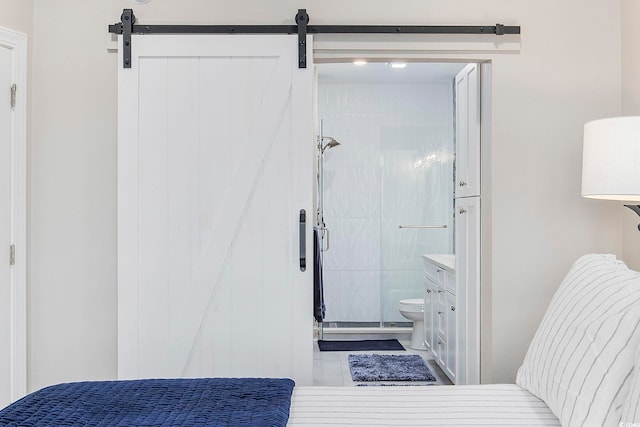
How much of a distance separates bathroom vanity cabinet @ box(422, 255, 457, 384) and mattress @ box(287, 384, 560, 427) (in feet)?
5.38

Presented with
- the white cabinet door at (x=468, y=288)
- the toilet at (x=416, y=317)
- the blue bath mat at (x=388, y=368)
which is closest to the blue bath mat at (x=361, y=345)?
the toilet at (x=416, y=317)

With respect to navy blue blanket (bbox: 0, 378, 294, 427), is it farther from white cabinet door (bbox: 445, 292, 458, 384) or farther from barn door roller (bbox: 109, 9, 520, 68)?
white cabinet door (bbox: 445, 292, 458, 384)

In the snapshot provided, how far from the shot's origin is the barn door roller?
2.58m

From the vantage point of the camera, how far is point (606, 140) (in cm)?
192

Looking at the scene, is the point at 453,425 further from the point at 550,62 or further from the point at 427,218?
the point at 427,218

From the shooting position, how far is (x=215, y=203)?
2.58m

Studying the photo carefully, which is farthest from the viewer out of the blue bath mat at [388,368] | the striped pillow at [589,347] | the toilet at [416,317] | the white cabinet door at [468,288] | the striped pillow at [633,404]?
the toilet at [416,317]

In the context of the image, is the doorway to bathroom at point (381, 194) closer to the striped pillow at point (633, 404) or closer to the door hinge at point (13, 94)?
the door hinge at point (13, 94)

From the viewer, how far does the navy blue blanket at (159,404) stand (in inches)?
55.1

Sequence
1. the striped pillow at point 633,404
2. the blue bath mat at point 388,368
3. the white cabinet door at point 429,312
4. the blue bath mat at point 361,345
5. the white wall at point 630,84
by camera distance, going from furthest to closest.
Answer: the blue bath mat at point 361,345, the white cabinet door at point 429,312, the blue bath mat at point 388,368, the white wall at point 630,84, the striped pillow at point 633,404

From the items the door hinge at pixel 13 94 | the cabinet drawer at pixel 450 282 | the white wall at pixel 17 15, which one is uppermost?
the white wall at pixel 17 15

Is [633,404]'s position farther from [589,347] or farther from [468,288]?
[468,288]

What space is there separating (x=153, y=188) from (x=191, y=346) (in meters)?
0.76

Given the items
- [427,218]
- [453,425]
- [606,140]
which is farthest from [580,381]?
[427,218]
